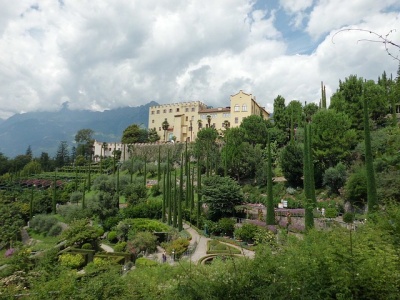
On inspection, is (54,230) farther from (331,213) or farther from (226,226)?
(331,213)

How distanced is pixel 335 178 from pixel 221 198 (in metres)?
10.9

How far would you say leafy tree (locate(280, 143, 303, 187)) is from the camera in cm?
3105

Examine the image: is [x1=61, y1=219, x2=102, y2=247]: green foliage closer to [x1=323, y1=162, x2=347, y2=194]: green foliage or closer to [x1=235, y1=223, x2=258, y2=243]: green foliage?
[x1=235, y1=223, x2=258, y2=243]: green foliage

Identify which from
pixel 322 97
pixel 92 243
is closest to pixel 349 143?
pixel 322 97

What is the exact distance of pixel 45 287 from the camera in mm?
6344

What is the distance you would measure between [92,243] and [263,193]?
19.0 metres

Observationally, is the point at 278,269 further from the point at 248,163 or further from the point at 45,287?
the point at 248,163

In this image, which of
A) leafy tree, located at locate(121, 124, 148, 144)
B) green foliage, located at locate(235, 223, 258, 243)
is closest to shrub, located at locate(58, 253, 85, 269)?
green foliage, located at locate(235, 223, 258, 243)

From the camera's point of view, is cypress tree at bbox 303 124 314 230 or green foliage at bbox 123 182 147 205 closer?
cypress tree at bbox 303 124 314 230

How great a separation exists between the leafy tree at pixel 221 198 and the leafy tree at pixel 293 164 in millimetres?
7628

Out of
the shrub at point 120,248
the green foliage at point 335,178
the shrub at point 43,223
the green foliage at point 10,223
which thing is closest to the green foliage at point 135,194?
the shrub at point 43,223

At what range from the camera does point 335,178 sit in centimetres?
2736

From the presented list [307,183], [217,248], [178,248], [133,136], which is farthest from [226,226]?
[133,136]

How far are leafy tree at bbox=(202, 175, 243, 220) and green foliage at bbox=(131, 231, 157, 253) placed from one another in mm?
6661
